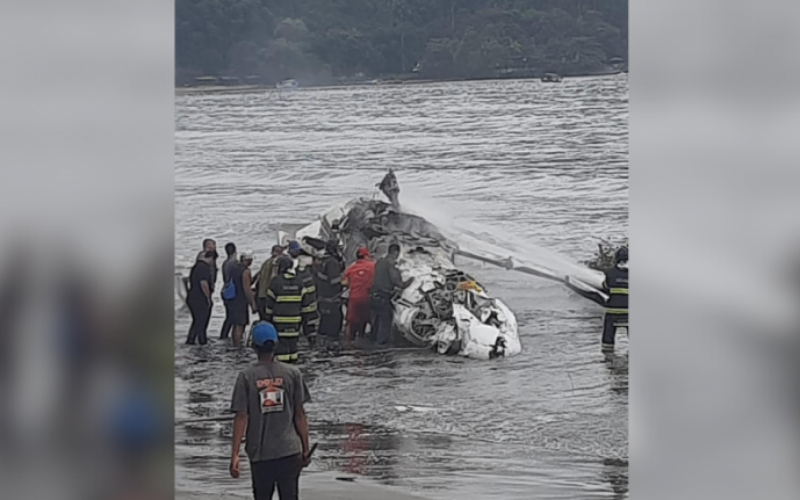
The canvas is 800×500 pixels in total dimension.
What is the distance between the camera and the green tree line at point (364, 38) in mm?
3576

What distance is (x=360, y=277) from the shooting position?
362cm

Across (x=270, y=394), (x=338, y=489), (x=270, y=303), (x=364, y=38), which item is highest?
(x=364, y=38)

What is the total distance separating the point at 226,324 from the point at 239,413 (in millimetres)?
312

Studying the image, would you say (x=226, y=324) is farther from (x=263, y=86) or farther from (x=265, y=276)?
(x=263, y=86)

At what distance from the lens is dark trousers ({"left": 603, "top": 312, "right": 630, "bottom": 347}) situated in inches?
140

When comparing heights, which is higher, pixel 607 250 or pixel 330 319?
pixel 607 250

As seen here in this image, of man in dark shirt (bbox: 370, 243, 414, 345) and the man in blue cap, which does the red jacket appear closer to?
man in dark shirt (bbox: 370, 243, 414, 345)

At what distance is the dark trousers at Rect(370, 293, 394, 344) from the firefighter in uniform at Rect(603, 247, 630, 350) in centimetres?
74

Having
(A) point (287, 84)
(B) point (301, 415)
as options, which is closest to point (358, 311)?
(B) point (301, 415)

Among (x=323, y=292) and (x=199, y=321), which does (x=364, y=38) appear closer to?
(x=323, y=292)

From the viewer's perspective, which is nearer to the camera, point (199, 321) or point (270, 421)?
point (270, 421)

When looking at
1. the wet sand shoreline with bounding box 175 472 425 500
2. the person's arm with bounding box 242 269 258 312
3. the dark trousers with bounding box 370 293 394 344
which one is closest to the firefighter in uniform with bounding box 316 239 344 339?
the dark trousers with bounding box 370 293 394 344
